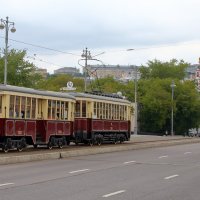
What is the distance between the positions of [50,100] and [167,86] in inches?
2360

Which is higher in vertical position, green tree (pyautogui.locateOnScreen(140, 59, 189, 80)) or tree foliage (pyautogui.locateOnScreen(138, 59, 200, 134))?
green tree (pyautogui.locateOnScreen(140, 59, 189, 80))

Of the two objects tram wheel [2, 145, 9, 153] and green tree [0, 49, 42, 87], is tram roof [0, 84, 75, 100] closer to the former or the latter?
tram wheel [2, 145, 9, 153]

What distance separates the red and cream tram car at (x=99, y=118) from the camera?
116 feet

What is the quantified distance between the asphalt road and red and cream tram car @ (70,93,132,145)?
42.6 feet

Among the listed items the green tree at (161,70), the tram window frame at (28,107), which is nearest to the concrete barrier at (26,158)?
the tram window frame at (28,107)

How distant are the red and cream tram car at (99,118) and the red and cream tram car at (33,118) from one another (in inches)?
77.0

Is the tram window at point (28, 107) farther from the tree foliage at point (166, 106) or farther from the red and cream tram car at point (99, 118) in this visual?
the tree foliage at point (166, 106)

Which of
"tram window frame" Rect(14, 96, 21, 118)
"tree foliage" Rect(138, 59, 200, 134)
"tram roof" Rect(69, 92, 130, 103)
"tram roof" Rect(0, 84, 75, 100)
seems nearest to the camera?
"tram roof" Rect(0, 84, 75, 100)

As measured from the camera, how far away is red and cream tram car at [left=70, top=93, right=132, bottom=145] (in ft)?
116

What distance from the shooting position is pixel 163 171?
773 inches

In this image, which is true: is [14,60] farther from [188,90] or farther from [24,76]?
[188,90]

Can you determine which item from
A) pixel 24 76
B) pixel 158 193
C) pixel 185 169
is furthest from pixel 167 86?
pixel 158 193

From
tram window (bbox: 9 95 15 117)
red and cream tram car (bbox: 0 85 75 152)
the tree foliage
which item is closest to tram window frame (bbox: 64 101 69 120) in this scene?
red and cream tram car (bbox: 0 85 75 152)

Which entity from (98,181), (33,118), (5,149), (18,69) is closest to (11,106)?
(5,149)
